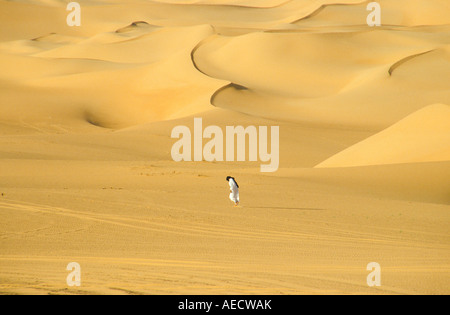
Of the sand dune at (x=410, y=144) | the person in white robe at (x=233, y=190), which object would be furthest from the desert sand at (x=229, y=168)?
the person in white robe at (x=233, y=190)

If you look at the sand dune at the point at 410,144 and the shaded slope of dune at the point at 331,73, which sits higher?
the shaded slope of dune at the point at 331,73

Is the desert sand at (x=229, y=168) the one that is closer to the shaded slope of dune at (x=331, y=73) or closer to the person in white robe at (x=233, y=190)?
the shaded slope of dune at (x=331, y=73)

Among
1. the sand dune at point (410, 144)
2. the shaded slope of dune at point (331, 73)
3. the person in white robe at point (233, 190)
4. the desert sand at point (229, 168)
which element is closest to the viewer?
the desert sand at point (229, 168)

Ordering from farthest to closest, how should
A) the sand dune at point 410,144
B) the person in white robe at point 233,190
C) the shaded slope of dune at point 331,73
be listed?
the shaded slope of dune at point 331,73 → the sand dune at point 410,144 → the person in white robe at point 233,190

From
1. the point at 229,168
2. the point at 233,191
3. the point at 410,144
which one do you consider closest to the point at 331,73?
the point at 229,168

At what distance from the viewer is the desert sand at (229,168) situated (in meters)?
8.20

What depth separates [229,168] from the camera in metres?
22.7

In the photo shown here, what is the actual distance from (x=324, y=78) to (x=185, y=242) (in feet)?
110

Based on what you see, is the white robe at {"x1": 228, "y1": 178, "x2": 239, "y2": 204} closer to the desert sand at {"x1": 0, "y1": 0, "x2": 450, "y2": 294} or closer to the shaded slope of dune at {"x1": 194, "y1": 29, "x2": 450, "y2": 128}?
the desert sand at {"x1": 0, "y1": 0, "x2": 450, "y2": 294}

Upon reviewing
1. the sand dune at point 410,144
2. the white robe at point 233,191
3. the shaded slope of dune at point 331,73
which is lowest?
the white robe at point 233,191

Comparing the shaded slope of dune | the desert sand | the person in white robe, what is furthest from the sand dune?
the shaded slope of dune

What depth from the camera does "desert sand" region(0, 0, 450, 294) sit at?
8.20 meters

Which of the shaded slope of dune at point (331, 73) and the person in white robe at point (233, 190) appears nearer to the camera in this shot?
the person in white robe at point (233, 190)
